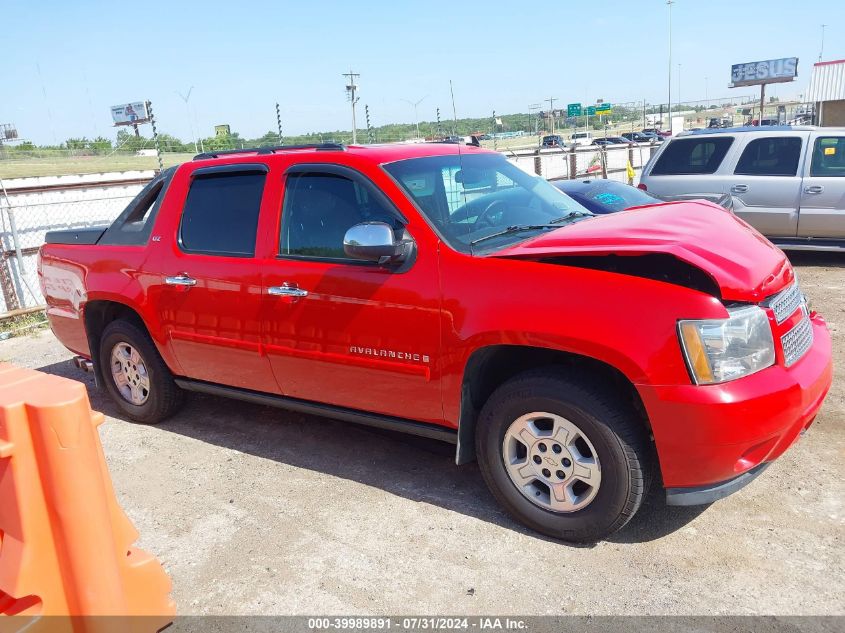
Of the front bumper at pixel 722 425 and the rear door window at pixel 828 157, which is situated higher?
the rear door window at pixel 828 157

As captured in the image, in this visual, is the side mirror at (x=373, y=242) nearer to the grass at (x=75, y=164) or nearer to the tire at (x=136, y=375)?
the tire at (x=136, y=375)

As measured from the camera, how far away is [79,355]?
5617 millimetres

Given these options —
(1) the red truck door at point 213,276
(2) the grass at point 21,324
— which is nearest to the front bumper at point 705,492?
(1) the red truck door at point 213,276

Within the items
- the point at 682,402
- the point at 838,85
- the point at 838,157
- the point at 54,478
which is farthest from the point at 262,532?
the point at 838,85

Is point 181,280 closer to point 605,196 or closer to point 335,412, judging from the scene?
point 335,412

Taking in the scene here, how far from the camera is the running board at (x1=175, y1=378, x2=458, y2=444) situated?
3.73 metres

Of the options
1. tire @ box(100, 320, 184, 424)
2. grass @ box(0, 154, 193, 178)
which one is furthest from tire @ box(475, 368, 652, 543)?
grass @ box(0, 154, 193, 178)

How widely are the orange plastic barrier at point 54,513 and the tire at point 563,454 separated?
1.78 meters

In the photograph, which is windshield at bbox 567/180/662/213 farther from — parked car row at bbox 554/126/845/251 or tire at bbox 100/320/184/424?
→ tire at bbox 100/320/184/424

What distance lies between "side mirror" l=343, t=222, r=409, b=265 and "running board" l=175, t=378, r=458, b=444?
3.07 ft

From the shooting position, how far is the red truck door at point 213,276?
4266 millimetres

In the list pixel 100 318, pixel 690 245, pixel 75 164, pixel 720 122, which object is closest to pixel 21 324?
pixel 100 318

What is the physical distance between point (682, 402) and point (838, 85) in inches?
1532

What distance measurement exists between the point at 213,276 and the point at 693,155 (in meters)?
7.72
